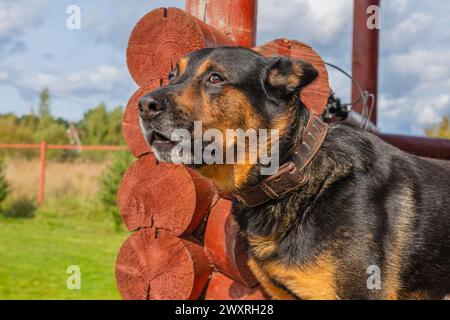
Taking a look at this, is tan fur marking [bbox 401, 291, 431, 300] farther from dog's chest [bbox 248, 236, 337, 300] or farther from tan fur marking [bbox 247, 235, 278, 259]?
tan fur marking [bbox 247, 235, 278, 259]

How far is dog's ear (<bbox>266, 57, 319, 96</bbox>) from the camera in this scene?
3.09 m

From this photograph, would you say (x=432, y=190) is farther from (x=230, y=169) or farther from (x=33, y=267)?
(x=33, y=267)

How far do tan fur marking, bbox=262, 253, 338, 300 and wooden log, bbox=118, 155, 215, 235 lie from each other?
0.87 meters

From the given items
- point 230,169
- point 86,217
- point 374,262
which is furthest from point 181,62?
point 86,217

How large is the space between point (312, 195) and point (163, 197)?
1.17 m

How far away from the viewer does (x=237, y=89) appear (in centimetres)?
307

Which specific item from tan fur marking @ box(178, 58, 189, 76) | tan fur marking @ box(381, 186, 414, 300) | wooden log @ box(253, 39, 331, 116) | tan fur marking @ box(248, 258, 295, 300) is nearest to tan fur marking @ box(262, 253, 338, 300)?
tan fur marking @ box(248, 258, 295, 300)

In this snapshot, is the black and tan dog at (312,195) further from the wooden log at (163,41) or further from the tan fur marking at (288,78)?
the wooden log at (163,41)

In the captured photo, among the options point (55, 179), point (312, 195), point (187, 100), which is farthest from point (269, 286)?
point (55, 179)

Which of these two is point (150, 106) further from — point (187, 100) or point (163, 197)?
point (163, 197)

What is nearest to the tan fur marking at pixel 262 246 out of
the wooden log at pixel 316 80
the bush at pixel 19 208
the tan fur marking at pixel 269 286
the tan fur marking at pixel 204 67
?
the tan fur marking at pixel 269 286

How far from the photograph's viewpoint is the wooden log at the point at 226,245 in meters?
3.51

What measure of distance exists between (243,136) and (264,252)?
685mm

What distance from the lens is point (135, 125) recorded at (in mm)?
3807
